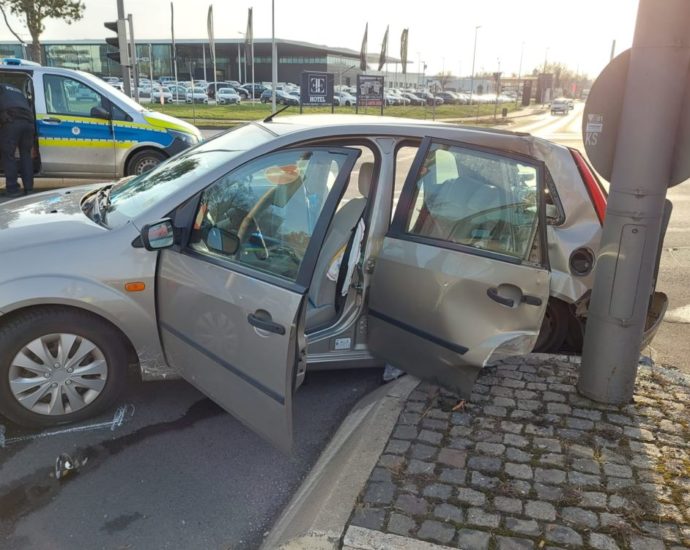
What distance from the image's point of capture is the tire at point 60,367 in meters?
2.96

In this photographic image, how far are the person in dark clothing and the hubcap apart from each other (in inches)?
273

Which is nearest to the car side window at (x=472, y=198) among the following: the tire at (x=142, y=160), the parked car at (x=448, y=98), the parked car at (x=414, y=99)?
the tire at (x=142, y=160)

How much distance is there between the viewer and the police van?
9.05 m

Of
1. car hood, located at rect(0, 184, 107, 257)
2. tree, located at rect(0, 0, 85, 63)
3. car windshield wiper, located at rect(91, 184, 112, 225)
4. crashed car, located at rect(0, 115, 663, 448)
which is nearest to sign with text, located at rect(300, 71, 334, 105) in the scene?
tree, located at rect(0, 0, 85, 63)

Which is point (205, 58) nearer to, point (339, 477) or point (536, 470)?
point (339, 477)

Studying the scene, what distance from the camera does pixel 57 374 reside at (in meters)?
3.06

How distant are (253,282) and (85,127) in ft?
26.0

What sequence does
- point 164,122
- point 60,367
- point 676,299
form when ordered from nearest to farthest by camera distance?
point 60,367 < point 676,299 < point 164,122

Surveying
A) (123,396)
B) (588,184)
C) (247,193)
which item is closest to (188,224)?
(247,193)

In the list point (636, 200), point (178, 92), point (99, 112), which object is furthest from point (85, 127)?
point (178, 92)

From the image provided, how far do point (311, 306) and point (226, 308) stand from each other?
33.7 inches

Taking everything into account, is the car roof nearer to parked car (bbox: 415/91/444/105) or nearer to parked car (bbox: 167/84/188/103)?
parked car (bbox: 167/84/188/103)

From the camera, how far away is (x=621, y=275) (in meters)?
3.05

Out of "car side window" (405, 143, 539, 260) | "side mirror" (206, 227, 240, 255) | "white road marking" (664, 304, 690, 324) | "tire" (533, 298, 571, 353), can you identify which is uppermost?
"car side window" (405, 143, 539, 260)
